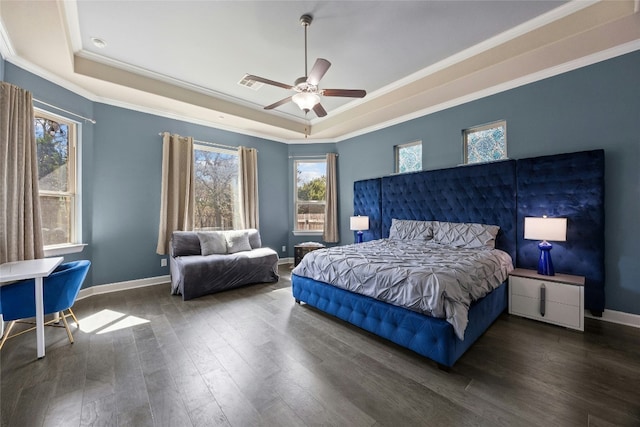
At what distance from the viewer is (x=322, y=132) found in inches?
218

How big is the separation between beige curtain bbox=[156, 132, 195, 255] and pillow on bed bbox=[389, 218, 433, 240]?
3.63 metres

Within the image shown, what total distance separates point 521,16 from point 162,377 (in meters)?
4.65

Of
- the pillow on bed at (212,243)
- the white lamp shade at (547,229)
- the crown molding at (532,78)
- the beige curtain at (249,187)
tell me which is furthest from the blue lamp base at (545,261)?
the beige curtain at (249,187)

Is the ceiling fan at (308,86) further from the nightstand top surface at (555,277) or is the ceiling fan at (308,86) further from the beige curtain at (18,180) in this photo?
the nightstand top surface at (555,277)

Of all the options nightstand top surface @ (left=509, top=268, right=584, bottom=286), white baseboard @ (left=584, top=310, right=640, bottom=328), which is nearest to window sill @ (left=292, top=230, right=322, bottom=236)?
nightstand top surface @ (left=509, top=268, right=584, bottom=286)

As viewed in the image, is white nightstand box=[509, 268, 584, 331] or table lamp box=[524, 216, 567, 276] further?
table lamp box=[524, 216, 567, 276]

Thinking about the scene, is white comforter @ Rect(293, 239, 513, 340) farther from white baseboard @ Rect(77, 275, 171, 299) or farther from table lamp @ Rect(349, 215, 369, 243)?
white baseboard @ Rect(77, 275, 171, 299)

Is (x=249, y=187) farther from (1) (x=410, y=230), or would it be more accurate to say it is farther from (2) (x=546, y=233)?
(2) (x=546, y=233)

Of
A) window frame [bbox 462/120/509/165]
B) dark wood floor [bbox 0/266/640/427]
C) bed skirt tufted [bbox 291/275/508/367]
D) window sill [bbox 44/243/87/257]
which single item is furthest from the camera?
window frame [bbox 462/120/509/165]

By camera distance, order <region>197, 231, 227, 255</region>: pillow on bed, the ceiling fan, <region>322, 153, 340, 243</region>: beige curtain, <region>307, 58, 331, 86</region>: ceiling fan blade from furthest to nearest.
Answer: <region>322, 153, 340, 243</region>: beige curtain
<region>197, 231, 227, 255</region>: pillow on bed
the ceiling fan
<region>307, 58, 331, 86</region>: ceiling fan blade

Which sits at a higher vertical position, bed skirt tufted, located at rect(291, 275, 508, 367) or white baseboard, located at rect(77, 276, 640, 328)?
bed skirt tufted, located at rect(291, 275, 508, 367)

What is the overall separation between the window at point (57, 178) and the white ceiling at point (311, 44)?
15.5 inches

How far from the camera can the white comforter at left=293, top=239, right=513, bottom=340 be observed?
2.07m

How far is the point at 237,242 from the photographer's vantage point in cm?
463
